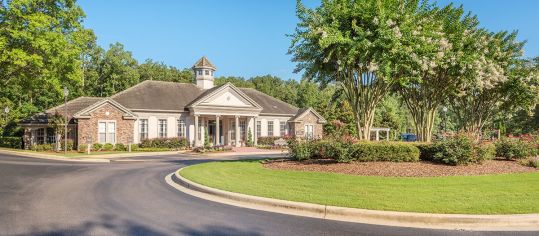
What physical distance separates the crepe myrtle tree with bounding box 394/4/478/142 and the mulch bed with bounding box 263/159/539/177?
152 inches

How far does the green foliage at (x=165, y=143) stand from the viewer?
35656mm

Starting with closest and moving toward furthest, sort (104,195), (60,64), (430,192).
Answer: (430,192), (104,195), (60,64)

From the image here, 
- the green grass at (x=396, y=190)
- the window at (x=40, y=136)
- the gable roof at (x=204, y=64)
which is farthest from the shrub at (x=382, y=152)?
the gable roof at (x=204, y=64)

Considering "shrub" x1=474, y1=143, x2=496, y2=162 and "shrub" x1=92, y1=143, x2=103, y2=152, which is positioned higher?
"shrub" x1=474, y1=143, x2=496, y2=162

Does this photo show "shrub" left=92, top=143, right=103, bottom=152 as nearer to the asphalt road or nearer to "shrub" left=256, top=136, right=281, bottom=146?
"shrub" left=256, top=136, right=281, bottom=146

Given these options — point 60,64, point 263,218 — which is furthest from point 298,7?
point 60,64

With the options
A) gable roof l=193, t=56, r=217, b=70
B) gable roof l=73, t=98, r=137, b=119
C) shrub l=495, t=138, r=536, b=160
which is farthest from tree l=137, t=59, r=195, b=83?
shrub l=495, t=138, r=536, b=160

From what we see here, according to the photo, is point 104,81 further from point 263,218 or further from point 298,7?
point 263,218

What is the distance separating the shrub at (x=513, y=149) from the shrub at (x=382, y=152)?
5.18 metres

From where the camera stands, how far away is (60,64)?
1165 inches

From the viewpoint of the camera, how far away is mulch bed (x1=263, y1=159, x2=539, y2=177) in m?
14.0

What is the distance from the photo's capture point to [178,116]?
3834 centimetres

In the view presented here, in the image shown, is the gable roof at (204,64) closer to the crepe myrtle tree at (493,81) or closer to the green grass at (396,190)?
the crepe myrtle tree at (493,81)

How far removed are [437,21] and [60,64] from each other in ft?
84.7
